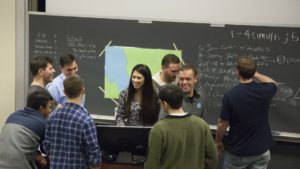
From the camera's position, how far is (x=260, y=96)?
129 inches

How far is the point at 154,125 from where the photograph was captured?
2648 mm

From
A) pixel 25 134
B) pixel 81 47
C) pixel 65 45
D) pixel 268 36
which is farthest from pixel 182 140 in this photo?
pixel 65 45

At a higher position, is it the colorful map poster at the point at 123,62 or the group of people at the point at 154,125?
the colorful map poster at the point at 123,62

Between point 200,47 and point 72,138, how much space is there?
189 centimetres

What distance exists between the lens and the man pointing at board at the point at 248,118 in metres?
3.28

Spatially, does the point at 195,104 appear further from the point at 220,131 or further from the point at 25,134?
the point at 25,134

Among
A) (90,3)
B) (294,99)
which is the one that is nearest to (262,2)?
(294,99)

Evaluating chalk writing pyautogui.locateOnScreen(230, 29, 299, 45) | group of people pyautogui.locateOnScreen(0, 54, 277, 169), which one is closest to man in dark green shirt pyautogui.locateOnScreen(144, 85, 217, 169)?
group of people pyautogui.locateOnScreen(0, 54, 277, 169)

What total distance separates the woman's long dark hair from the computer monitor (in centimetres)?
62

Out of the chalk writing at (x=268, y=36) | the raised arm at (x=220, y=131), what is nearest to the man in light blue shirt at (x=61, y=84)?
the raised arm at (x=220, y=131)

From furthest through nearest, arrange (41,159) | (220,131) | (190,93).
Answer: (220,131)
(190,93)
(41,159)

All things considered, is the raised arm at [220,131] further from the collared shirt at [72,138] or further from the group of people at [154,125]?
the collared shirt at [72,138]

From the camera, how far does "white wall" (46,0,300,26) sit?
13.1ft

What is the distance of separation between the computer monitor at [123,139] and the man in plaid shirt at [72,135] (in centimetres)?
6
